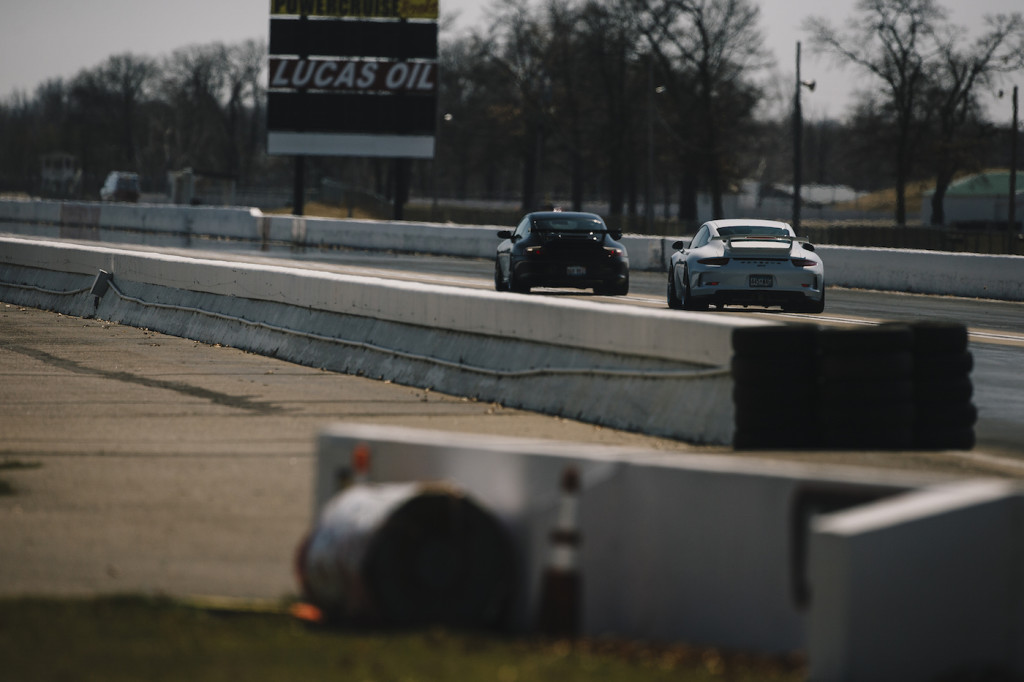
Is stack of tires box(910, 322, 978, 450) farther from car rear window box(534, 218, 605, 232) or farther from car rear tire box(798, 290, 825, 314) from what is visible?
car rear window box(534, 218, 605, 232)

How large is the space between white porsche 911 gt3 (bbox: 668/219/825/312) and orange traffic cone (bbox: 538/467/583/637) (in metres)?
15.9

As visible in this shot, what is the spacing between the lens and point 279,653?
5.76m

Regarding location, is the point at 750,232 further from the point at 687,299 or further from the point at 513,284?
the point at 513,284

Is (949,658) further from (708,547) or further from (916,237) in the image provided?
(916,237)

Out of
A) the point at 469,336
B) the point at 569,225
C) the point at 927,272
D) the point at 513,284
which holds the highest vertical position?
the point at 569,225

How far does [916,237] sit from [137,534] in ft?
170

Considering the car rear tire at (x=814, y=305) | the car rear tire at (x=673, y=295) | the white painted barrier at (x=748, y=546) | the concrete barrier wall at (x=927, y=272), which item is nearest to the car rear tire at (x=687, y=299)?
the car rear tire at (x=673, y=295)

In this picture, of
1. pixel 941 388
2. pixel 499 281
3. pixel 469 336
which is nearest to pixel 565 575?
pixel 941 388

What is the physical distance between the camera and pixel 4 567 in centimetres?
744

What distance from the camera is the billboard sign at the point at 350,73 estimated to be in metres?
57.8

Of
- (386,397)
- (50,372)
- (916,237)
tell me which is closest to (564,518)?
(386,397)

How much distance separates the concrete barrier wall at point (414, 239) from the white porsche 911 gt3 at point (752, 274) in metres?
8.32

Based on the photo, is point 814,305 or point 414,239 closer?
point 814,305

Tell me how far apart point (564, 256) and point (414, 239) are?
19130 mm
